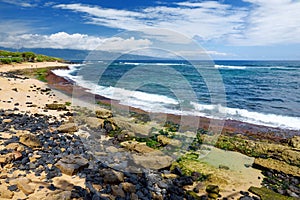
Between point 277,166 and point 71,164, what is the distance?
6.81 m

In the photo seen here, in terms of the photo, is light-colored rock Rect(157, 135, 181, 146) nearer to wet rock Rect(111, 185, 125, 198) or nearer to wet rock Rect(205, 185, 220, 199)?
wet rock Rect(205, 185, 220, 199)

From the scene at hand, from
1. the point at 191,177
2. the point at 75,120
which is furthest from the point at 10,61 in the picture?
the point at 191,177

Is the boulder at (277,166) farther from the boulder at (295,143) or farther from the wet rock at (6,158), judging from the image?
the wet rock at (6,158)

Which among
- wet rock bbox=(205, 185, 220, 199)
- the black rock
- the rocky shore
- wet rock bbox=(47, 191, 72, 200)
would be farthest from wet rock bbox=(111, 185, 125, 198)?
wet rock bbox=(205, 185, 220, 199)

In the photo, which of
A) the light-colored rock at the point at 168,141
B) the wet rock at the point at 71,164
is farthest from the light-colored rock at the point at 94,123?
the wet rock at the point at 71,164

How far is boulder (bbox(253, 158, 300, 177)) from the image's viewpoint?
27.3ft

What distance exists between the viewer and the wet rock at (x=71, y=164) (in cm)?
654

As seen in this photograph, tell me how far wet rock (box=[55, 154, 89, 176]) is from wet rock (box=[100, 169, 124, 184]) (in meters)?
0.69

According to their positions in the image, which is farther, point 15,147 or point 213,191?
point 15,147

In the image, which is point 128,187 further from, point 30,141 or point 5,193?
point 30,141

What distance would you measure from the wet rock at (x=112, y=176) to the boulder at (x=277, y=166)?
5.11 m

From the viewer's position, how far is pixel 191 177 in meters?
7.43

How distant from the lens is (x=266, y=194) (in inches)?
274

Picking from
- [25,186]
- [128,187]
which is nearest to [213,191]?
[128,187]
